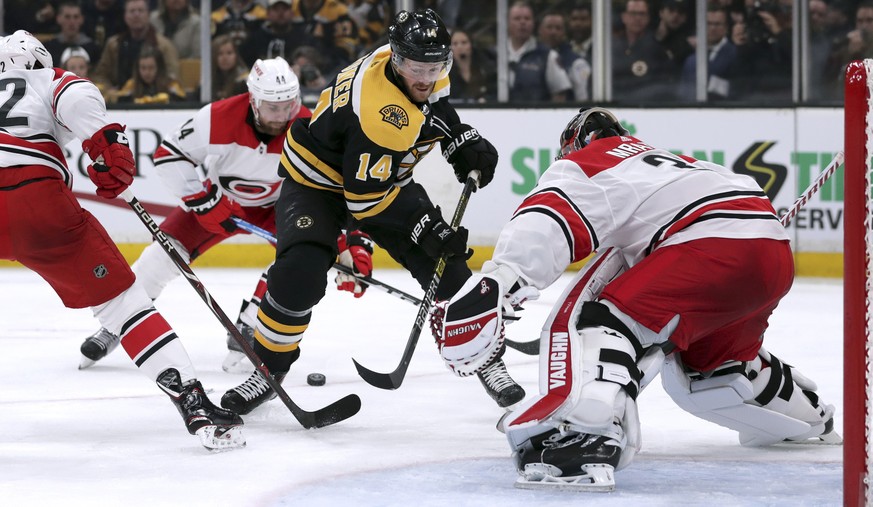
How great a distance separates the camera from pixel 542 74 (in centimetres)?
648

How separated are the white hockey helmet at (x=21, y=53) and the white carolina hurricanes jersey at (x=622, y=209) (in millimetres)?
1296

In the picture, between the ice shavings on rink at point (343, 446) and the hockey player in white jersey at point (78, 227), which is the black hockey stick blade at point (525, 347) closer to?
the ice shavings on rink at point (343, 446)

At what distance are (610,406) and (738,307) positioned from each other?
0.33 m

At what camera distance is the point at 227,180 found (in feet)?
13.3

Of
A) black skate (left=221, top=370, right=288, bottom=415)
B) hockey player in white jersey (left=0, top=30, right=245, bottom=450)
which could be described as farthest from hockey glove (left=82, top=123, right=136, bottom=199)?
black skate (left=221, top=370, right=288, bottom=415)

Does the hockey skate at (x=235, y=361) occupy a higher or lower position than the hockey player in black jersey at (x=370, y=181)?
lower

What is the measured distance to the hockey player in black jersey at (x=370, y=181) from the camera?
297 centimetres

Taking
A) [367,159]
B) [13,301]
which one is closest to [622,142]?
[367,159]

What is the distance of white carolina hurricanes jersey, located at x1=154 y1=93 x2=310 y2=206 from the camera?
13.0ft

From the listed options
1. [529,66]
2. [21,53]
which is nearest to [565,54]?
[529,66]

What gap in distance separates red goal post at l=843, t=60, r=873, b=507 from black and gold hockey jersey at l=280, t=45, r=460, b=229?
4.53 ft

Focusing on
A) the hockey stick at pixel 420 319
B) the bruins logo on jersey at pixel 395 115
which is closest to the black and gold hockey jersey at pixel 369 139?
the bruins logo on jersey at pixel 395 115

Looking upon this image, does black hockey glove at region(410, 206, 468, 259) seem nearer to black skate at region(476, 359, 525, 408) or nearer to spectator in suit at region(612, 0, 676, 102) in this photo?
black skate at region(476, 359, 525, 408)

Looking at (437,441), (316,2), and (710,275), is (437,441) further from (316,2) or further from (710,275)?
(316,2)
